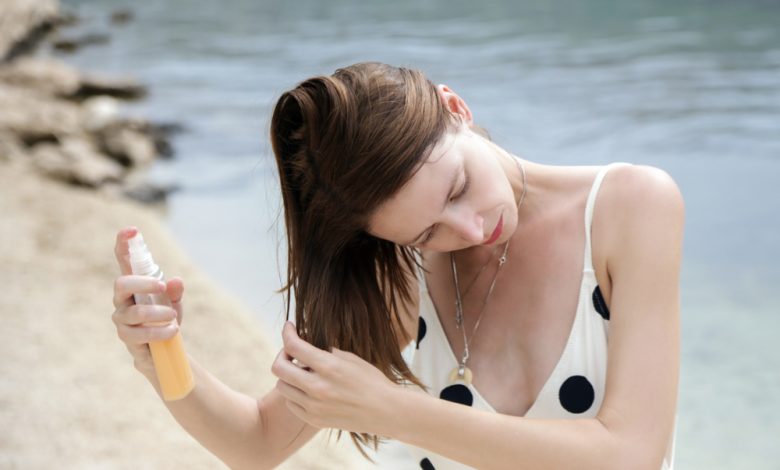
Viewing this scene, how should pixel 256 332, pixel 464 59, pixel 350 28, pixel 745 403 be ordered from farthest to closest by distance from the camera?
pixel 350 28
pixel 464 59
pixel 256 332
pixel 745 403

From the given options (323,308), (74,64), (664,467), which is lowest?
(74,64)

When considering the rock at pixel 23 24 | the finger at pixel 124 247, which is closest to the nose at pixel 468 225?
the finger at pixel 124 247

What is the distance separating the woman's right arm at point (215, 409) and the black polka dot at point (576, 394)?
0.52 meters

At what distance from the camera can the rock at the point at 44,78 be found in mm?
9852

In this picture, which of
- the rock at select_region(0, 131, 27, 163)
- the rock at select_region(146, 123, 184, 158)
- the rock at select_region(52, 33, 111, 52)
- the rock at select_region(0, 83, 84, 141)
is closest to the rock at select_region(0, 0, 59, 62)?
the rock at select_region(52, 33, 111, 52)

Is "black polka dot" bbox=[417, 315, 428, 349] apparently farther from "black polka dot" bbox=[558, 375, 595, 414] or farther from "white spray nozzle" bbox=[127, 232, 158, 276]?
"white spray nozzle" bbox=[127, 232, 158, 276]

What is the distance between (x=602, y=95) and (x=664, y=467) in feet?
23.2

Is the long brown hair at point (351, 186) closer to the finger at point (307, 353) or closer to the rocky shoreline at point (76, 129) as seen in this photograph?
the finger at point (307, 353)

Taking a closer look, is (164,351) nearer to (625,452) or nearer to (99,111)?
(625,452)

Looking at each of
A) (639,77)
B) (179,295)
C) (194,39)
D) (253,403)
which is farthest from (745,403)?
(194,39)

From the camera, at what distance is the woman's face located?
5.95ft

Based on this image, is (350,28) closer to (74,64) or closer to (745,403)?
(74,64)

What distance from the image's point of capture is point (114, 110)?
9.45 m

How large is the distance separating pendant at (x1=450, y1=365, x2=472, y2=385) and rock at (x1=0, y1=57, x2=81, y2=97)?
27.6ft
